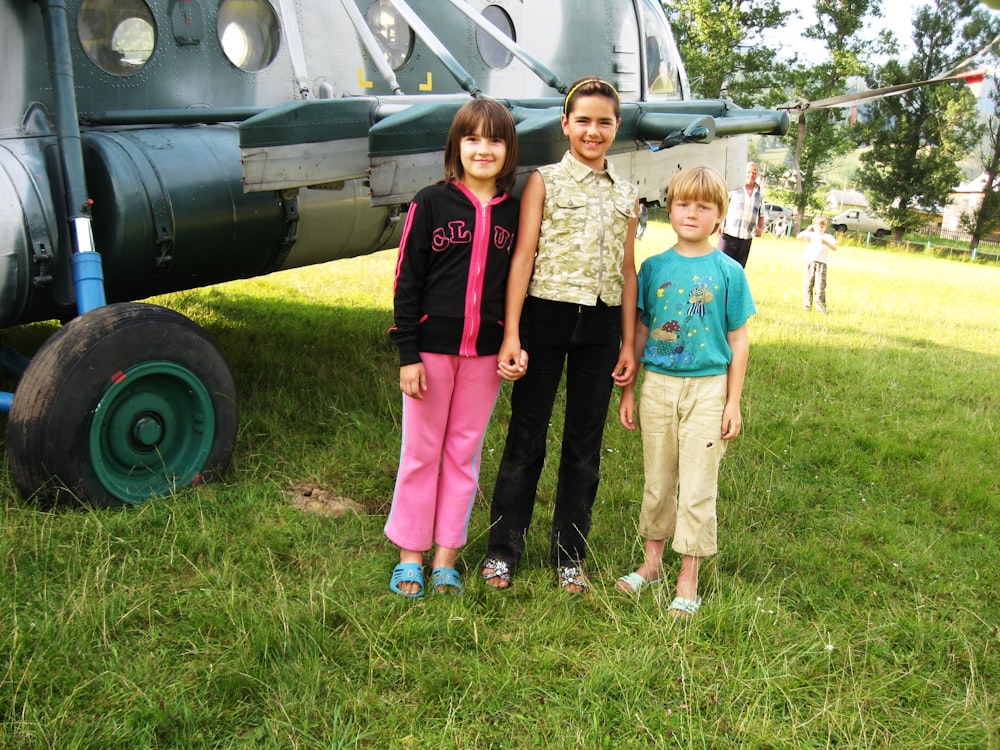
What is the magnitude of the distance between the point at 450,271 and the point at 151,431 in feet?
4.81

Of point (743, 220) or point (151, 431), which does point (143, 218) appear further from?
point (743, 220)

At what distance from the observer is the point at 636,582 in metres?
3.25

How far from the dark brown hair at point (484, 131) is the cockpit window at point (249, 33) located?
2375 millimetres

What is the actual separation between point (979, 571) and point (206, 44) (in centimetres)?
435

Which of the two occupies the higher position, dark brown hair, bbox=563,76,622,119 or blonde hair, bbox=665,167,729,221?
dark brown hair, bbox=563,76,622,119

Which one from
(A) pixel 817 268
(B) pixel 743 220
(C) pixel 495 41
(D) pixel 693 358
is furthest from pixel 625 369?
(A) pixel 817 268

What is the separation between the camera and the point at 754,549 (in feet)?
12.0

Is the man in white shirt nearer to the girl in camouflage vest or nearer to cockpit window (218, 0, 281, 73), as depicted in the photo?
cockpit window (218, 0, 281, 73)

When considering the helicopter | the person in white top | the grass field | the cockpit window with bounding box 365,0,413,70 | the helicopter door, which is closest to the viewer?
the grass field

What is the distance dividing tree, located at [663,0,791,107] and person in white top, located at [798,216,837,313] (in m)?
30.5

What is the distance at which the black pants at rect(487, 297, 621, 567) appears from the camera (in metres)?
3.10

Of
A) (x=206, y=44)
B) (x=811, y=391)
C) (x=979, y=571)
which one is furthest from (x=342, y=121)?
(x=811, y=391)

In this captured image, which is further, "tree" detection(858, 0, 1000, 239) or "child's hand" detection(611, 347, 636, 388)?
"tree" detection(858, 0, 1000, 239)

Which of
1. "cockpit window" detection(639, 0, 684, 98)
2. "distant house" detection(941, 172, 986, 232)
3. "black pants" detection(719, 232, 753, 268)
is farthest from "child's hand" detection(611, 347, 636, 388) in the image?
"distant house" detection(941, 172, 986, 232)
